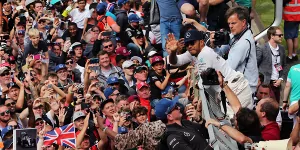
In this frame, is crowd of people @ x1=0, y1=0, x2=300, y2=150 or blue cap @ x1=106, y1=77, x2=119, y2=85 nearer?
crowd of people @ x1=0, y1=0, x2=300, y2=150

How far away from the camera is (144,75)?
13.5m

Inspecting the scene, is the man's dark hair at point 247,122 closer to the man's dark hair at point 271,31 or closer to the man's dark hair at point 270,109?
the man's dark hair at point 270,109

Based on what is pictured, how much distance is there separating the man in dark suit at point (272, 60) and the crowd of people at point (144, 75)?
17 mm

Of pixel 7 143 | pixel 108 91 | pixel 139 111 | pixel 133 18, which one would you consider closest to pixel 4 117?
pixel 7 143

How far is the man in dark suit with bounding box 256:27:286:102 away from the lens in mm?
13344

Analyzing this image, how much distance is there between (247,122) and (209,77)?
642 mm

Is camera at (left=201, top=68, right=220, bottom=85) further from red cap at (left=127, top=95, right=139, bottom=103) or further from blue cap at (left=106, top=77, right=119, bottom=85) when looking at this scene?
blue cap at (left=106, top=77, right=119, bottom=85)

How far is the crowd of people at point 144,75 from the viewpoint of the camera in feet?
30.0

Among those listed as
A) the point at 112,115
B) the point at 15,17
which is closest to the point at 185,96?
the point at 112,115

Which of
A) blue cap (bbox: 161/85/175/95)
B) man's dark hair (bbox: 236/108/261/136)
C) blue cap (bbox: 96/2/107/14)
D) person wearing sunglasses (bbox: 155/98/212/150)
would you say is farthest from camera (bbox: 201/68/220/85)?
blue cap (bbox: 96/2/107/14)

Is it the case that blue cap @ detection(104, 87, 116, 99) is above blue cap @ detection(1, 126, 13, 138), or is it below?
above

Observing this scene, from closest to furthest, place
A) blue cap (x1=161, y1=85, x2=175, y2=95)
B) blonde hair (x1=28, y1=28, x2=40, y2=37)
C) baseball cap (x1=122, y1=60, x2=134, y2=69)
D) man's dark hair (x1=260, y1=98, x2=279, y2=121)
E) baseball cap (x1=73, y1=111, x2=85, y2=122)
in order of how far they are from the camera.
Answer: man's dark hair (x1=260, y1=98, x2=279, y2=121) < baseball cap (x1=73, y1=111, x2=85, y2=122) < blue cap (x1=161, y1=85, x2=175, y2=95) < baseball cap (x1=122, y1=60, x2=134, y2=69) < blonde hair (x1=28, y1=28, x2=40, y2=37)

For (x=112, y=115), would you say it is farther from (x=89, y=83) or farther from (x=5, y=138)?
(x=89, y=83)

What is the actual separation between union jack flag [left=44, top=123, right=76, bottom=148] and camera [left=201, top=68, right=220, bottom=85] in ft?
10.8
